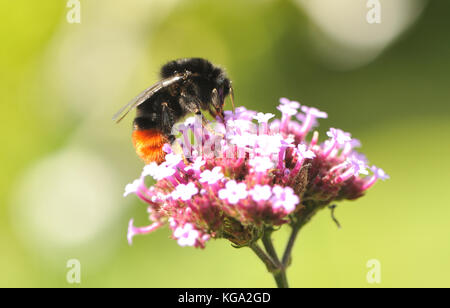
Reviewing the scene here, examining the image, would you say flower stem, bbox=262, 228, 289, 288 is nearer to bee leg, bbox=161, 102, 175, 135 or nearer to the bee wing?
bee leg, bbox=161, 102, 175, 135

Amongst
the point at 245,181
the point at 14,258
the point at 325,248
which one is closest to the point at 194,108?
the point at 245,181

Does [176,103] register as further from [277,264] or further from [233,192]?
[277,264]

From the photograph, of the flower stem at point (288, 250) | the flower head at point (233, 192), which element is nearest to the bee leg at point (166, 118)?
the flower head at point (233, 192)

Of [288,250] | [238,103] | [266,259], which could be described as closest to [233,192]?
[266,259]
